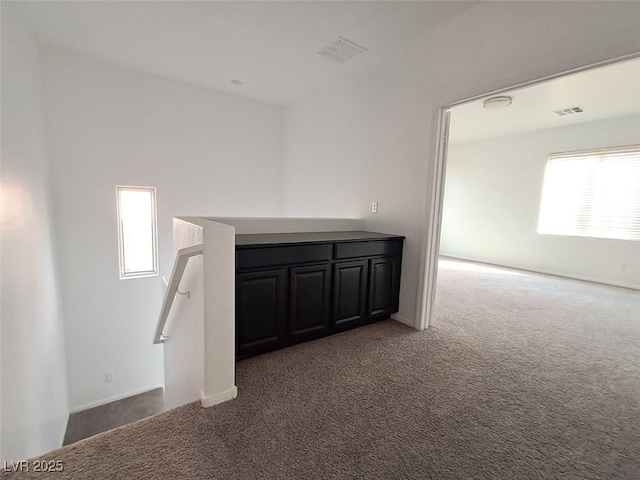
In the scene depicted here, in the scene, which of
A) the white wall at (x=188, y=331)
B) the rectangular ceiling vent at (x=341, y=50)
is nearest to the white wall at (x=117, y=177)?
the white wall at (x=188, y=331)

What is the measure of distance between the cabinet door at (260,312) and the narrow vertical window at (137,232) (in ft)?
9.60

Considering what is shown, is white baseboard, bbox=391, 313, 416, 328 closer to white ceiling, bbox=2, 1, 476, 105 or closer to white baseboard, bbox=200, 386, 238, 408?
white baseboard, bbox=200, 386, 238, 408

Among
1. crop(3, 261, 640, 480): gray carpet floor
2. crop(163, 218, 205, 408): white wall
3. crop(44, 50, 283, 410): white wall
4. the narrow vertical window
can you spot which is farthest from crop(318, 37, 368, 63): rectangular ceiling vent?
the narrow vertical window

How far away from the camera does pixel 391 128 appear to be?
3.12 meters

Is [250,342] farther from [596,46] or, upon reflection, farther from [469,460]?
[596,46]

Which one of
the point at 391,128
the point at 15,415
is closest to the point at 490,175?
the point at 391,128

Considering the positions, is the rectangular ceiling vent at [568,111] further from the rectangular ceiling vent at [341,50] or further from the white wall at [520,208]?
the rectangular ceiling vent at [341,50]

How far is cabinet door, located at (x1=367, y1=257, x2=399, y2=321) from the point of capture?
288 cm

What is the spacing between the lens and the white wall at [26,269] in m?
2.12

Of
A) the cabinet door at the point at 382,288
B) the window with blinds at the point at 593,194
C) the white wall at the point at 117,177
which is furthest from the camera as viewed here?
the window with blinds at the point at 593,194

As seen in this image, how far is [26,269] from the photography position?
2.50 metres

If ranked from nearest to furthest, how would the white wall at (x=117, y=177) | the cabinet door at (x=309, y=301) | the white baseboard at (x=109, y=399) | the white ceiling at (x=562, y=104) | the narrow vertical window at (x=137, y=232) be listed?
the cabinet door at (x=309, y=301)
the white ceiling at (x=562, y=104)
the white wall at (x=117, y=177)
the white baseboard at (x=109, y=399)
the narrow vertical window at (x=137, y=232)

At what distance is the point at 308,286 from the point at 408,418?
1.21 meters

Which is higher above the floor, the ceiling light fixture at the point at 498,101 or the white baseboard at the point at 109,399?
the ceiling light fixture at the point at 498,101
